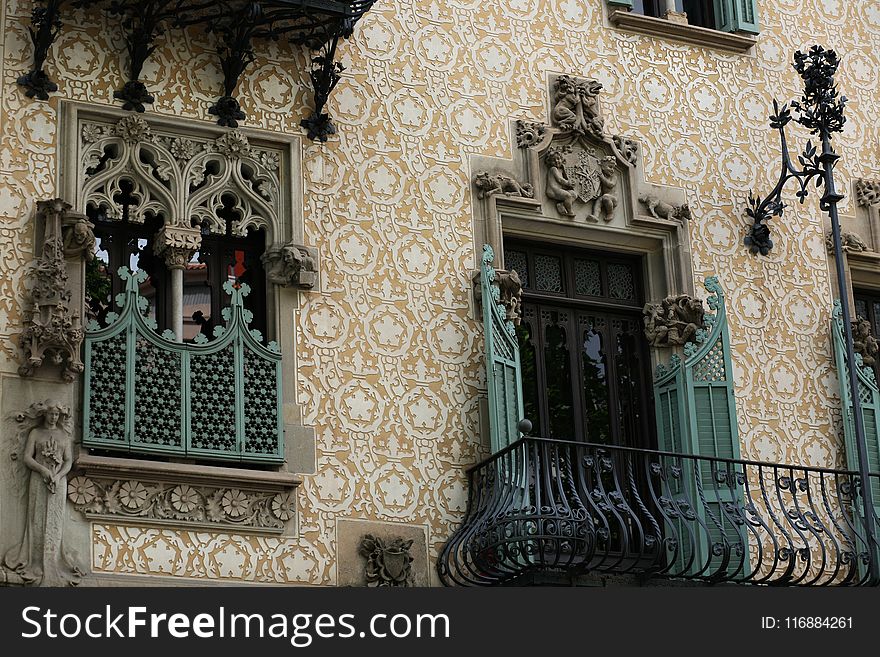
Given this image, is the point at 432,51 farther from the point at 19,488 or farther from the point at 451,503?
the point at 19,488

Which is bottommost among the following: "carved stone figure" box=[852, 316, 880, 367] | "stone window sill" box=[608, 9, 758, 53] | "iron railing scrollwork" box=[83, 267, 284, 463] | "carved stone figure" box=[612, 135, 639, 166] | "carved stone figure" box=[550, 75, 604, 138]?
"iron railing scrollwork" box=[83, 267, 284, 463]

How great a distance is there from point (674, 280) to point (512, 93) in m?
1.82

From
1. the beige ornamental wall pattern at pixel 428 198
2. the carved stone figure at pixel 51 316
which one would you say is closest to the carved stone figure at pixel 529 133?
the beige ornamental wall pattern at pixel 428 198

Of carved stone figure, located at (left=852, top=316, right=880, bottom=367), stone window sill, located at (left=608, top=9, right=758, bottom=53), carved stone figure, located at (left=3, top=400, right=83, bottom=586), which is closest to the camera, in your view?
carved stone figure, located at (left=3, top=400, right=83, bottom=586)

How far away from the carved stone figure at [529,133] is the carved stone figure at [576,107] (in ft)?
0.56

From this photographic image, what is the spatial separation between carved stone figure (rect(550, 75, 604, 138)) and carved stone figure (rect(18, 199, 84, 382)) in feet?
13.1

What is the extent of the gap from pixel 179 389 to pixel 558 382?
2.96 meters

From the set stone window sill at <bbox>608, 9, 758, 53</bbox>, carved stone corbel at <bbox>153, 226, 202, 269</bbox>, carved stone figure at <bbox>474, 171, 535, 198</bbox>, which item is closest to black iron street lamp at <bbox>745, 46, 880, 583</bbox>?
stone window sill at <bbox>608, 9, 758, 53</bbox>

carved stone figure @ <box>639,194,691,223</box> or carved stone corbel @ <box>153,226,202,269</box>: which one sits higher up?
carved stone figure @ <box>639,194,691,223</box>

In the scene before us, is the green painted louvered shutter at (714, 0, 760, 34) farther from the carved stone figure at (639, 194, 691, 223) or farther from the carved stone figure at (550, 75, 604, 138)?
the carved stone figure at (639, 194, 691, 223)

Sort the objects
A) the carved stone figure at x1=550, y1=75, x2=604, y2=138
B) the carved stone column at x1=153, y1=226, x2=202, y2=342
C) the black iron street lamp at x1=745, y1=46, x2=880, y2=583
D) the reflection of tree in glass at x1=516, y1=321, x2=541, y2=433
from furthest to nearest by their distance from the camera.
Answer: the carved stone figure at x1=550, y1=75, x2=604, y2=138
the reflection of tree in glass at x1=516, y1=321, x2=541, y2=433
the black iron street lamp at x1=745, y1=46, x2=880, y2=583
the carved stone column at x1=153, y1=226, x2=202, y2=342

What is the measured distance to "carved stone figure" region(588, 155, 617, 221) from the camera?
50.1 ft

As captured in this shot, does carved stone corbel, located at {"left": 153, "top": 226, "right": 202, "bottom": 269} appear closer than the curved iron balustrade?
No

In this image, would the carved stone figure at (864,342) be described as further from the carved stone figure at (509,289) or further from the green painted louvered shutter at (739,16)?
the carved stone figure at (509,289)
